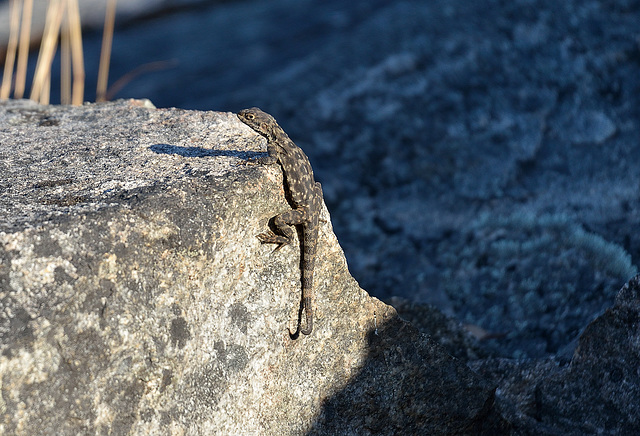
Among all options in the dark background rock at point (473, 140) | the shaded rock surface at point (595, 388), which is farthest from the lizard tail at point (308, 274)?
the dark background rock at point (473, 140)

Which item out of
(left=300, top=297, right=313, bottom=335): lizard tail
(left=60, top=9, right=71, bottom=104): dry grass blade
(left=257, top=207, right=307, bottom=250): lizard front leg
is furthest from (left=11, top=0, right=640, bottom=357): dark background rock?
(left=257, top=207, right=307, bottom=250): lizard front leg

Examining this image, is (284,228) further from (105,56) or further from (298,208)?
(105,56)

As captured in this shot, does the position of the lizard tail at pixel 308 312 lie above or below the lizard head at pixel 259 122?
below

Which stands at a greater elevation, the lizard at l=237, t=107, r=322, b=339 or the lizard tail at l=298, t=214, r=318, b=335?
the lizard at l=237, t=107, r=322, b=339

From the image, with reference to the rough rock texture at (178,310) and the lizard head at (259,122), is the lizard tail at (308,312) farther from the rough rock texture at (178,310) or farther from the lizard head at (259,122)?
the lizard head at (259,122)

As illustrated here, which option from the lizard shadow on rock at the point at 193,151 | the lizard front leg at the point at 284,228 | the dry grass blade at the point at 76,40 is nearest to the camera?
the lizard front leg at the point at 284,228

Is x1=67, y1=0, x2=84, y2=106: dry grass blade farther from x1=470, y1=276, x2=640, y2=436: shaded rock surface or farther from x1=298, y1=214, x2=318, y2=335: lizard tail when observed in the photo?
x1=470, y1=276, x2=640, y2=436: shaded rock surface

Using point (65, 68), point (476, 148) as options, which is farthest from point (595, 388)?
point (65, 68)

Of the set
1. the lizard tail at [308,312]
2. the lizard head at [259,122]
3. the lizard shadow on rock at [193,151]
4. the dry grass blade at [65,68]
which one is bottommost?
the dry grass blade at [65,68]

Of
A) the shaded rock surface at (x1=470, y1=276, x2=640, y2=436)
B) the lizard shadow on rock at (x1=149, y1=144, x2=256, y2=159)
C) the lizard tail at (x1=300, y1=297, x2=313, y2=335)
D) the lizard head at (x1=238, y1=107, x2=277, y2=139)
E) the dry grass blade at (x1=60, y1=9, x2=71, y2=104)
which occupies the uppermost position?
the lizard shadow on rock at (x1=149, y1=144, x2=256, y2=159)
